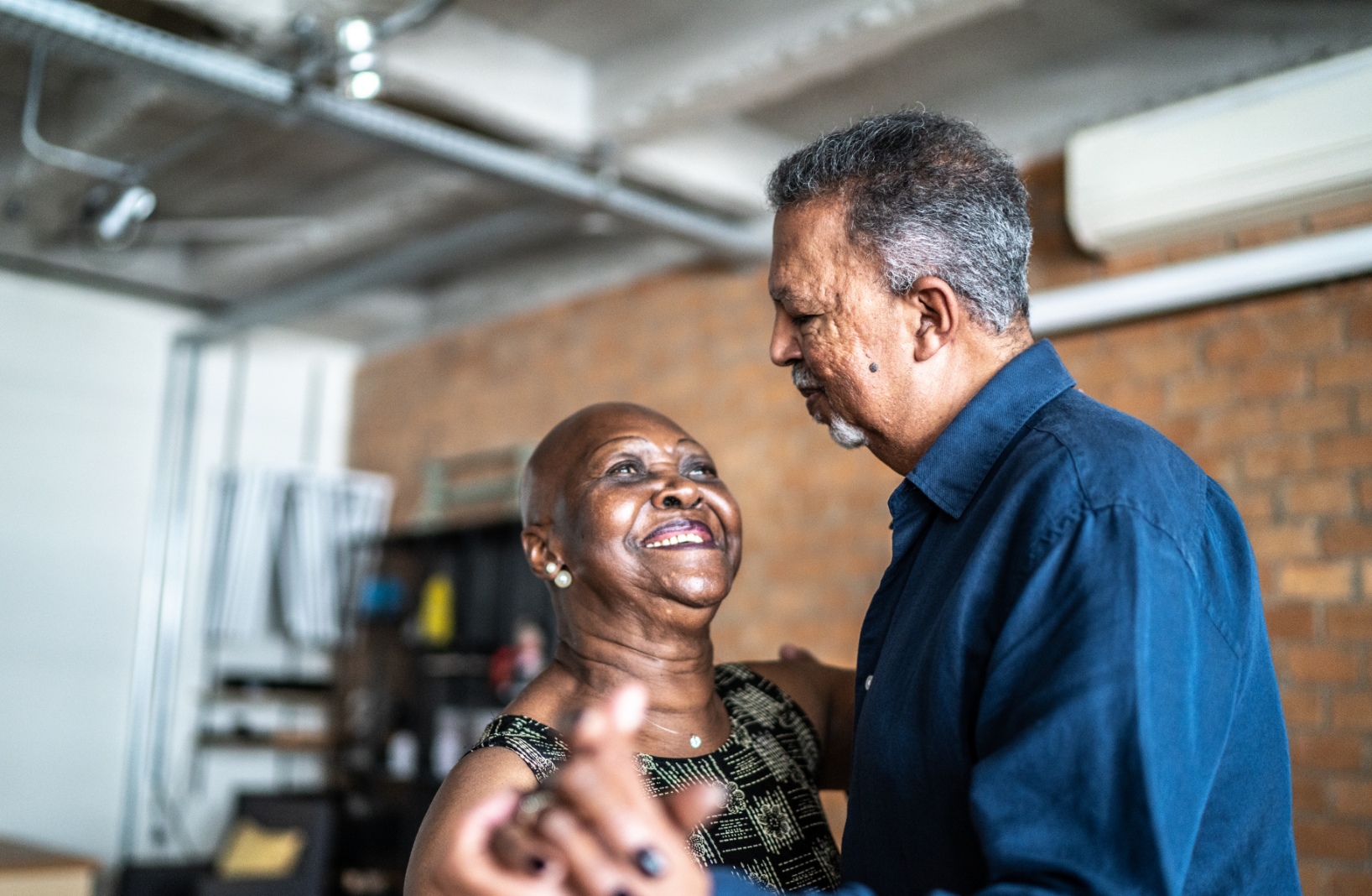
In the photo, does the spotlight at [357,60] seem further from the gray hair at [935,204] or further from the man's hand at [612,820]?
the man's hand at [612,820]

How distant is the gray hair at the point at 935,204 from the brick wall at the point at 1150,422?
2499 mm

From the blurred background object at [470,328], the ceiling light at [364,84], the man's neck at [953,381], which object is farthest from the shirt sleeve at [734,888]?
the ceiling light at [364,84]

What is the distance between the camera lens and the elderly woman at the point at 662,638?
5.20ft

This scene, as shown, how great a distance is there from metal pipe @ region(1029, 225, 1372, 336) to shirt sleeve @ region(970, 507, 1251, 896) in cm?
234

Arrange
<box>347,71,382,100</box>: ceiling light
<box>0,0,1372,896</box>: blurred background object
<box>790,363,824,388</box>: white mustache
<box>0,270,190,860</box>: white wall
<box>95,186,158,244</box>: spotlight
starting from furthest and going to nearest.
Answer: <box>0,270,190,860</box>: white wall → <box>95,186,158,244</box>: spotlight → <box>0,0,1372,896</box>: blurred background object → <box>347,71,382,100</box>: ceiling light → <box>790,363,824,388</box>: white mustache

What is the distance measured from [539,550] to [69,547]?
16.9 ft

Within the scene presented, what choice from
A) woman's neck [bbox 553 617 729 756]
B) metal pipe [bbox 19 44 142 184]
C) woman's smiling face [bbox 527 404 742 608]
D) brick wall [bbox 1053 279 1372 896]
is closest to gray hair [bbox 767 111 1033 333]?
woman's smiling face [bbox 527 404 742 608]

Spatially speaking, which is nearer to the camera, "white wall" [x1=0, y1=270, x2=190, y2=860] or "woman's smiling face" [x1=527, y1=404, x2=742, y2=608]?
"woman's smiling face" [x1=527, y1=404, x2=742, y2=608]

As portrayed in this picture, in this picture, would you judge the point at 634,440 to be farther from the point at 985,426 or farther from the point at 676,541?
the point at 985,426

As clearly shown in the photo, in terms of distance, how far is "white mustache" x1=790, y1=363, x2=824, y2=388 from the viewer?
1.37 meters

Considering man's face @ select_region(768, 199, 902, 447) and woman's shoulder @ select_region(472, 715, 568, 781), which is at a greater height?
man's face @ select_region(768, 199, 902, 447)

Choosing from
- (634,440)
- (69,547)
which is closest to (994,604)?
(634,440)

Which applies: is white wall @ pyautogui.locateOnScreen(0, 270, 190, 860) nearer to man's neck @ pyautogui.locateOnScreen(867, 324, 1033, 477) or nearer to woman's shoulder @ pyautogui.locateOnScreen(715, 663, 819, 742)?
woman's shoulder @ pyautogui.locateOnScreen(715, 663, 819, 742)

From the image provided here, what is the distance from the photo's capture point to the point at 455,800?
4.43 feet
